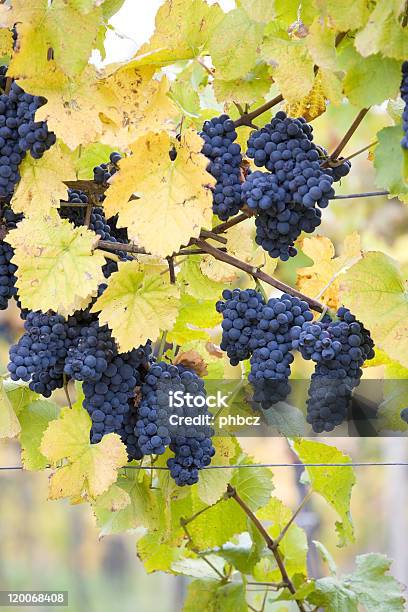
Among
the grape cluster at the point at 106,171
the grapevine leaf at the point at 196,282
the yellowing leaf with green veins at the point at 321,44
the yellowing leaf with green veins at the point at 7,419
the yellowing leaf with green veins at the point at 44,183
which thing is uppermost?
the yellowing leaf with green veins at the point at 321,44

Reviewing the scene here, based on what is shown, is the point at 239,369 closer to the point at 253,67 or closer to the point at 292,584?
the point at 253,67

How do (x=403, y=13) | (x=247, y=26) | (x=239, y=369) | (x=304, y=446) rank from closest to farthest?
(x=403, y=13), (x=247, y=26), (x=239, y=369), (x=304, y=446)

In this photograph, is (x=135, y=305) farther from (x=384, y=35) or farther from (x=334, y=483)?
(x=334, y=483)

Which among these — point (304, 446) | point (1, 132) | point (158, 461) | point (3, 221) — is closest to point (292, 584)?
point (304, 446)

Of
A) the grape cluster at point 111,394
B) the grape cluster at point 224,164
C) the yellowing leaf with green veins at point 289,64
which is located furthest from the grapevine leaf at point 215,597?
the yellowing leaf with green veins at point 289,64

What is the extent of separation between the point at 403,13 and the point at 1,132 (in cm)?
44

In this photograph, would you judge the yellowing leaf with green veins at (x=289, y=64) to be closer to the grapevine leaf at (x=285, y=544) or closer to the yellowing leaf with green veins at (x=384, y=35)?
the yellowing leaf with green veins at (x=384, y=35)

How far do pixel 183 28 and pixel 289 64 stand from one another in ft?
0.52

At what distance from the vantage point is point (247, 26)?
2.99 feet

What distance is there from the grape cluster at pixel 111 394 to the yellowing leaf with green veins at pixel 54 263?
0.29 ft

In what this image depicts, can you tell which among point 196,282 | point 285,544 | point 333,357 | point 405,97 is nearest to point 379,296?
point 333,357

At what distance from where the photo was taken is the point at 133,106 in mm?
906

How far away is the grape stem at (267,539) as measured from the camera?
125 cm

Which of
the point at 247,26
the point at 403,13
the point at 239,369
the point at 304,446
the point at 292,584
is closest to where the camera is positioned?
the point at 403,13
